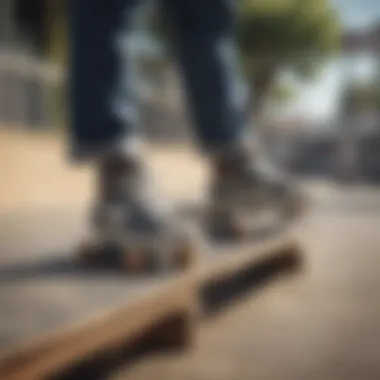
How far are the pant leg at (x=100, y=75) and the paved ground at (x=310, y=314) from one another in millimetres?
158

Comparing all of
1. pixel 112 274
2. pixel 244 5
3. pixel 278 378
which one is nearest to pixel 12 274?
pixel 112 274

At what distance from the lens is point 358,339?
1.89ft

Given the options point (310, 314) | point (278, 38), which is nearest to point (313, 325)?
point (310, 314)

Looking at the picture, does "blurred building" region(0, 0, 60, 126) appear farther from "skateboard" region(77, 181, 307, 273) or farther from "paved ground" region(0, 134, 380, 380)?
"skateboard" region(77, 181, 307, 273)

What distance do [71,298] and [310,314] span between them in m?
0.23

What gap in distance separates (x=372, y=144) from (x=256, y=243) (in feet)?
0.75

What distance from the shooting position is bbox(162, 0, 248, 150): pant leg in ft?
2.57

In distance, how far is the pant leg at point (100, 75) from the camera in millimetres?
678

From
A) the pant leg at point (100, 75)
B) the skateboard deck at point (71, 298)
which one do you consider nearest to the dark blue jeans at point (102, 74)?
the pant leg at point (100, 75)

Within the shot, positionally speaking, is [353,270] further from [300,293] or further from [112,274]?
[112,274]

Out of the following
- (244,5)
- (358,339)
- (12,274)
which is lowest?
(358,339)

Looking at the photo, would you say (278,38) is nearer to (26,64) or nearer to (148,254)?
(148,254)

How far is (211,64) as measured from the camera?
0.80 meters

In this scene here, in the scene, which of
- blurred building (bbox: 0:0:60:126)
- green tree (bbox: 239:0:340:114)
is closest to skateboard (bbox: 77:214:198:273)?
green tree (bbox: 239:0:340:114)
